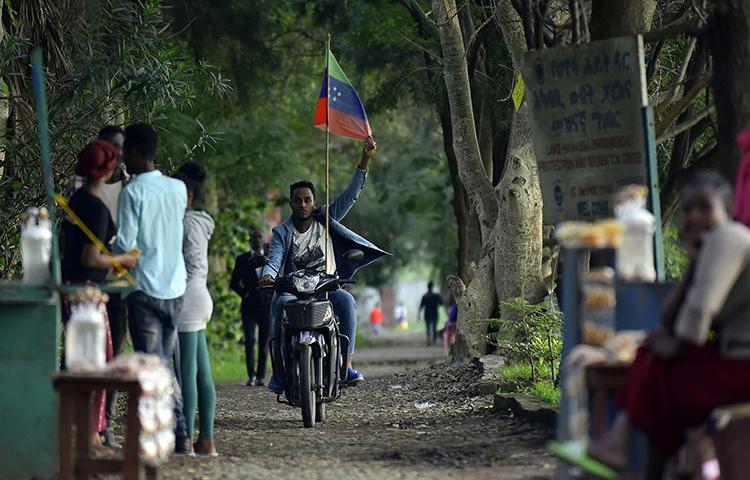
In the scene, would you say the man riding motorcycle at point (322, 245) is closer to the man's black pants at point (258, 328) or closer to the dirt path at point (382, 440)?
the dirt path at point (382, 440)

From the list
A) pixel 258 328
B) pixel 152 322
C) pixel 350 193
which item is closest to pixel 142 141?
pixel 152 322

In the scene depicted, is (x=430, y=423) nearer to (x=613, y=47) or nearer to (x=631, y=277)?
(x=613, y=47)

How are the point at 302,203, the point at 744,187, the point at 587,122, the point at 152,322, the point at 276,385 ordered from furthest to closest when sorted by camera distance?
the point at 302,203 → the point at 276,385 → the point at 587,122 → the point at 152,322 → the point at 744,187

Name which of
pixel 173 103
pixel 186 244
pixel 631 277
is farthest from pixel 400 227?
pixel 631 277

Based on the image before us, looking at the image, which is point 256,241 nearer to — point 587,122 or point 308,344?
point 308,344

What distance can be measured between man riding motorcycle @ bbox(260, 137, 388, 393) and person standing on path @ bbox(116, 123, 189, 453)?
3.72 m

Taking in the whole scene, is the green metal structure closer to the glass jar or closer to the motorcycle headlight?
the glass jar

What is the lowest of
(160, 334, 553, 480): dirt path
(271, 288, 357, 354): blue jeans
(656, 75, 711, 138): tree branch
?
(160, 334, 553, 480): dirt path

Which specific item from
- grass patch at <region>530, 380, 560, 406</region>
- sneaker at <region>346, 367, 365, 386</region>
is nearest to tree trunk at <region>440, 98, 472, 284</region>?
grass patch at <region>530, 380, 560, 406</region>

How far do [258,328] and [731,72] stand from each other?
41.1 ft

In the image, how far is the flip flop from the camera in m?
7.23

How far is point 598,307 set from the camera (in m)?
7.75

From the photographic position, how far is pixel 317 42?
35281 millimetres

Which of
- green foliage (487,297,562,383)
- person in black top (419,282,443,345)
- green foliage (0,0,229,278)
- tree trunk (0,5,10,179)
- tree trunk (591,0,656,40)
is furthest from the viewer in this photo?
person in black top (419,282,443,345)
